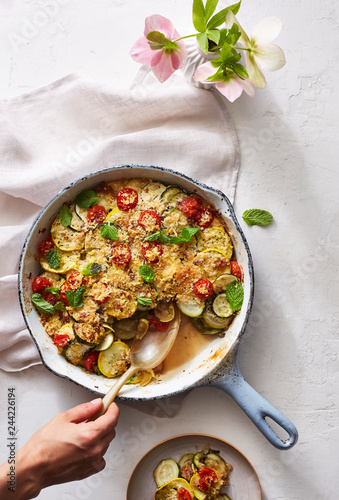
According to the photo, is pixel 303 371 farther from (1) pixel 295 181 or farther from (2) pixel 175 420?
(1) pixel 295 181

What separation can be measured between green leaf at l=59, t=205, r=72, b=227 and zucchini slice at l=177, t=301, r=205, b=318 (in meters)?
0.78

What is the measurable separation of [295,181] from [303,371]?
118cm

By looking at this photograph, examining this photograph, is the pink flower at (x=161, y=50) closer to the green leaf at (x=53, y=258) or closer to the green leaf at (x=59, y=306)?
the green leaf at (x=53, y=258)

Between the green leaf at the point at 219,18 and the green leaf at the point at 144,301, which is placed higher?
the green leaf at the point at 219,18

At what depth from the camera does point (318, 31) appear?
292 cm

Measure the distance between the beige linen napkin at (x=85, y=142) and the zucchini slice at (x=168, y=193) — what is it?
0.72ft

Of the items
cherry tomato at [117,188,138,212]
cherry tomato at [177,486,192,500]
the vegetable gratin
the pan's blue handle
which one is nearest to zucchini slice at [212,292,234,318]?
the vegetable gratin

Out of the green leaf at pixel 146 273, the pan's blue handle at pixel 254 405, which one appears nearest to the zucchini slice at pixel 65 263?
the green leaf at pixel 146 273

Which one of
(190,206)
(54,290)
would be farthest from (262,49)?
(54,290)

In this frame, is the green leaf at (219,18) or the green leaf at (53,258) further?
the green leaf at (53,258)

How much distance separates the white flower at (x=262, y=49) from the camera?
2.31 meters

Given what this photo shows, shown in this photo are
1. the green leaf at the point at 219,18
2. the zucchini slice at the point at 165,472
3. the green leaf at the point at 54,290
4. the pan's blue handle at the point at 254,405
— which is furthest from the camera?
the zucchini slice at the point at 165,472

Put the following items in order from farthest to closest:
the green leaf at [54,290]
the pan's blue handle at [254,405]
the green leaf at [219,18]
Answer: the green leaf at [54,290] < the pan's blue handle at [254,405] < the green leaf at [219,18]

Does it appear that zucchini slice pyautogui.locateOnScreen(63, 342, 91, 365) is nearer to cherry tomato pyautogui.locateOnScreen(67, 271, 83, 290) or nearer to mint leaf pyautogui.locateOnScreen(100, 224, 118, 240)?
cherry tomato pyautogui.locateOnScreen(67, 271, 83, 290)
